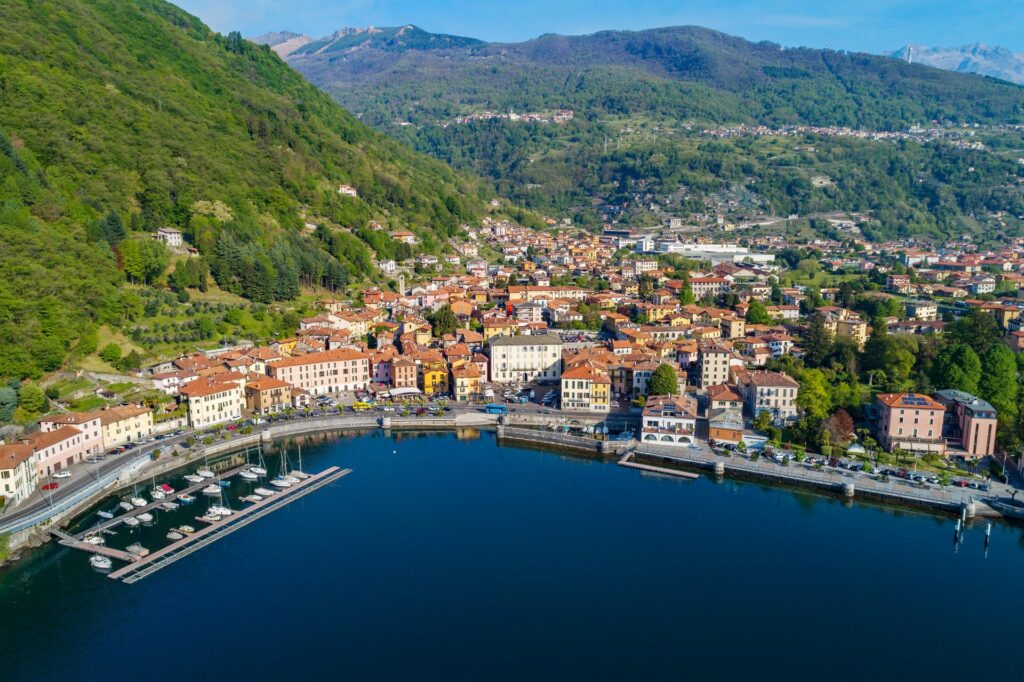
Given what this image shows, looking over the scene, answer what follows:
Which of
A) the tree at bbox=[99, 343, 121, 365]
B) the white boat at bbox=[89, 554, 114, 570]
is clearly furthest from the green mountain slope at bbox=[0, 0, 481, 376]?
the white boat at bbox=[89, 554, 114, 570]

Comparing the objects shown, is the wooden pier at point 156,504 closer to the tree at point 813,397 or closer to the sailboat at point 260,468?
the sailboat at point 260,468

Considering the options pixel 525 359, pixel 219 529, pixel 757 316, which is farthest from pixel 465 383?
pixel 757 316

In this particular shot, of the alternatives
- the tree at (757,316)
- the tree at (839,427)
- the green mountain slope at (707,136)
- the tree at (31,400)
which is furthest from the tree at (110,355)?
the green mountain slope at (707,136)

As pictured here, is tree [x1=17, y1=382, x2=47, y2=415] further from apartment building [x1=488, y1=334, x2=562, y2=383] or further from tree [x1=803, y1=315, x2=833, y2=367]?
tree [x1=803, y1=315, x2=833, y2=367]

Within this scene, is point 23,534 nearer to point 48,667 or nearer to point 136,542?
point 136,542

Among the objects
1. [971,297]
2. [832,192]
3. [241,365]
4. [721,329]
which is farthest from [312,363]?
[832,192]
